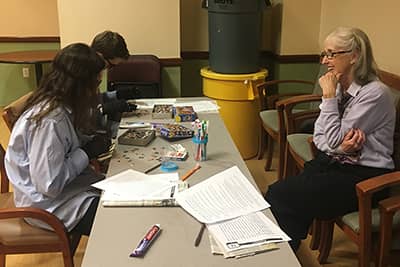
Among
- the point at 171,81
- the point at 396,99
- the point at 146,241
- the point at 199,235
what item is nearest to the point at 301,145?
the point at 396,99

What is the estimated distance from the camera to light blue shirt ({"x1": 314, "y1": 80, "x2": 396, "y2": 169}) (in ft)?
6.86

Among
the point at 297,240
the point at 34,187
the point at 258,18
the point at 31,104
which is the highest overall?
the point at 258,18

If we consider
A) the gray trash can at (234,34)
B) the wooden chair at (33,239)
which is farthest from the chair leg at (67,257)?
the gray trash can at (234,34)

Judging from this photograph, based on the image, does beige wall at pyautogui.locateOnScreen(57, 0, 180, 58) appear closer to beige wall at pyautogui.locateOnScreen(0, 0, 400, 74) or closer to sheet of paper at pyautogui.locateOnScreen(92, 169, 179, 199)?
beige wall at pyautogui.locateOnScreen(0, 0, 400, 74)

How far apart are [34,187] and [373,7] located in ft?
8.17

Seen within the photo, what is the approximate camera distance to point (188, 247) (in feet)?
4.31

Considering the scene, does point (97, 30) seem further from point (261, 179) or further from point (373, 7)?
point (373, 7)

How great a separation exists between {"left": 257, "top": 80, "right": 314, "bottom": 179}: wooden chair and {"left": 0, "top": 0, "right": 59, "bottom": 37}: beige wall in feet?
8.48

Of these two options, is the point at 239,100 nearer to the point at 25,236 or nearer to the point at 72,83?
the point at 72,83

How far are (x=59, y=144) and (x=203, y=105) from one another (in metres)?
1.18

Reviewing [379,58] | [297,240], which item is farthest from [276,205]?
[379,58]

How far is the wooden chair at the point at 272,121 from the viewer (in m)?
3.18

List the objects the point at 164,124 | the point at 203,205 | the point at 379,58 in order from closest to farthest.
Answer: the point at 203,205, the point at 164,124, the point at 379,58

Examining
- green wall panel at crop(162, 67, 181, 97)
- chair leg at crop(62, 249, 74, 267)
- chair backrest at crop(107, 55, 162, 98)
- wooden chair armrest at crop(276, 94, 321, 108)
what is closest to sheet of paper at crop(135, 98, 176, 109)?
chair backrest at crop(107, 55, 162, 98)
